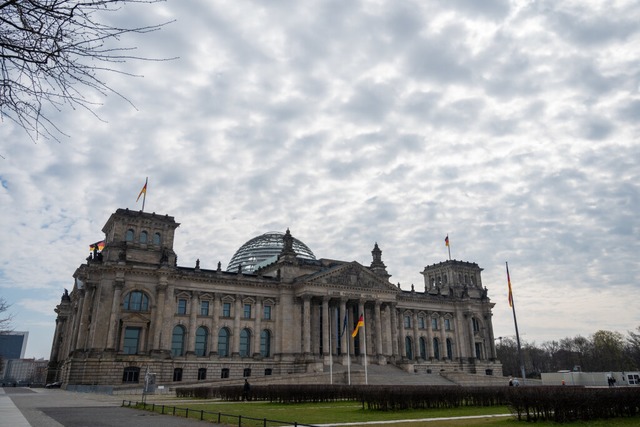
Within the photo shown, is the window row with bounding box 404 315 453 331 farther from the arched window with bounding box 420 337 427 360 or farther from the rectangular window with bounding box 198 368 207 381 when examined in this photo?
the rectangular window with bounding box 198 368 207 381

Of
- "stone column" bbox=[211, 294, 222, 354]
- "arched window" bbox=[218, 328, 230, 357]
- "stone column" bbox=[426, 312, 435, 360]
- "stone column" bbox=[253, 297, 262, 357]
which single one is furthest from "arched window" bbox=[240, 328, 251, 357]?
"stone column" bbox=[426, 312, 435, 360]

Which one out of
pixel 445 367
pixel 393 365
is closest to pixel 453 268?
pixel 445 367

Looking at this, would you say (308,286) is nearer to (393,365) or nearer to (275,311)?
(275,311)

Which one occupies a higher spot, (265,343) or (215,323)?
(215,323)

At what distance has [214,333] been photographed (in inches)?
2704

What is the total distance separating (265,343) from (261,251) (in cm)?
2703

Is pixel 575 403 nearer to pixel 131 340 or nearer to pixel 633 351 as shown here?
pixel 131 340

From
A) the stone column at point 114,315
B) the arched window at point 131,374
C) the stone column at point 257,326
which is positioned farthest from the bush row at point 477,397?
the stone column at point 257,326

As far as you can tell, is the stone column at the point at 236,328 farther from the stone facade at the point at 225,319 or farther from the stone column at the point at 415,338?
the stone column at the point at 415,338

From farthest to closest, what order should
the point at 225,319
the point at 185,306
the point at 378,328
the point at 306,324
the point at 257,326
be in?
the point at 378,328
the point at 306,324
the point at 257,326
the point at 225,319
the point at 185,306

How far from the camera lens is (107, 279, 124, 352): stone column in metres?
60.5

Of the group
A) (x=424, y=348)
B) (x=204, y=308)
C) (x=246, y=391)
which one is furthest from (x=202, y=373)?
(x=424, y=348)

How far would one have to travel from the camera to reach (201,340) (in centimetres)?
6862

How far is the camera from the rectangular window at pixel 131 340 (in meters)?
62.6
